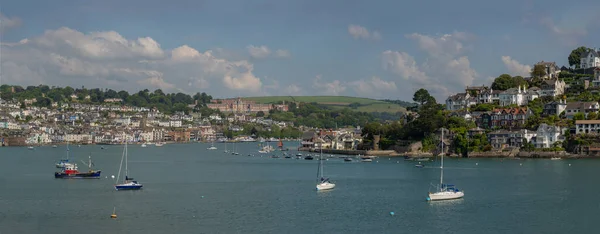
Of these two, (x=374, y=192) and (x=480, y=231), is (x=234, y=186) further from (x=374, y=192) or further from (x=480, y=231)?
(x=480, y=231)

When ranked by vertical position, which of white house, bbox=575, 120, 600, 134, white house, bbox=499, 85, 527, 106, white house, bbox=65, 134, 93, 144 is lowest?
white house, bbox=65, 134, 93, 144

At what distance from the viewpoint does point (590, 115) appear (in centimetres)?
7788

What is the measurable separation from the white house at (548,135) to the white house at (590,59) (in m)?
23.5

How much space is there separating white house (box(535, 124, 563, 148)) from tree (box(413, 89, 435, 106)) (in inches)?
911

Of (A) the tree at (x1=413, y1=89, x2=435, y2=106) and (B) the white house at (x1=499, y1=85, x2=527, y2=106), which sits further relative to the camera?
(A) the tree at (x1=413, y1=89, x2=435, y2=106)

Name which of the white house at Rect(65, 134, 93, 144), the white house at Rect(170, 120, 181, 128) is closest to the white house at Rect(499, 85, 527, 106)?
the white house at Rect(65, 134, 93, 144)

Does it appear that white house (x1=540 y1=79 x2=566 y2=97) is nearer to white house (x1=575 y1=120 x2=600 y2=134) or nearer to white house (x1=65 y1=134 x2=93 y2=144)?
white house (x1=575 y1=120 x2=600 y2=134)

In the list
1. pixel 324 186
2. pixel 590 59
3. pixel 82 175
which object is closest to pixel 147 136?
pixel 590 59

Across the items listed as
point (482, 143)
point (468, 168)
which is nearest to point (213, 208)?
point (468, 168)

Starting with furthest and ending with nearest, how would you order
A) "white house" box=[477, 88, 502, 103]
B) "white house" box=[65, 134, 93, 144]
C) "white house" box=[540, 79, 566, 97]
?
1. "white house" box=[65, 134, 93, 144]
2. "white house" box=[477, 88, 502, 103]
3. "white house" box=[540, 79, 566, 97]

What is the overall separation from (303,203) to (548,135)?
44.4 meters

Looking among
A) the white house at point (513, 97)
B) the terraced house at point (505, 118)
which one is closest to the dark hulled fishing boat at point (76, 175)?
the terraced house at point (505, 118)

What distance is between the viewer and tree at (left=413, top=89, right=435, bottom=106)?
98375 mm

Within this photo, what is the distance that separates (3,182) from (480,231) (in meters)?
34.5
